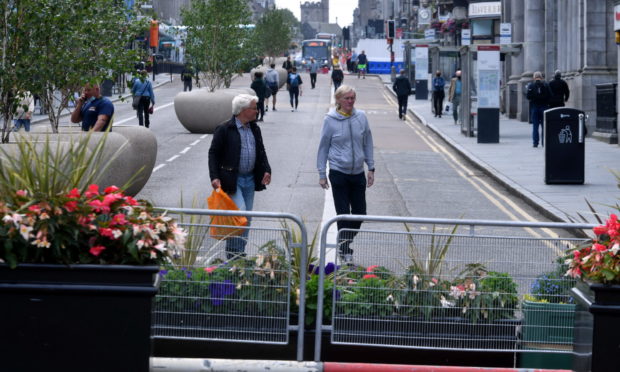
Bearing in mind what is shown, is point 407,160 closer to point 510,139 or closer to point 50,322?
point 510,139

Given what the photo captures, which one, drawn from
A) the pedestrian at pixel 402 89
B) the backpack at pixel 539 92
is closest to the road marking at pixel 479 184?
the backpack at pixel 539 92

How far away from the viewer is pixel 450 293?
270 inches

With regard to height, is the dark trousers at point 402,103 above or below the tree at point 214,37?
below

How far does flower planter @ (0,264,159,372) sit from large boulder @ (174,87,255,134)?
25.7 metres

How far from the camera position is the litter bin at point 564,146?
62.3 feet

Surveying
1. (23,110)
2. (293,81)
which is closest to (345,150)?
(23,110)

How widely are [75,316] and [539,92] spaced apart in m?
23.0

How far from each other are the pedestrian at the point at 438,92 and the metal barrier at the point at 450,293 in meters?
34.6

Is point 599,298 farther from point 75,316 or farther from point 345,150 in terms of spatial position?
point 345,150

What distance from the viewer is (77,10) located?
49.3 feet

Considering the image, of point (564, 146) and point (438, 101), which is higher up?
point (438, 101)

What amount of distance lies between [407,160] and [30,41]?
40.9 feet

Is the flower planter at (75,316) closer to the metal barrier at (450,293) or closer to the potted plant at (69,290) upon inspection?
the potted plant at (69,290)

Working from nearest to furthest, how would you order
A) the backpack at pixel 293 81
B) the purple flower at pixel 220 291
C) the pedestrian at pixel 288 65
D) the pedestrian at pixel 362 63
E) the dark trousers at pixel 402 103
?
the purple flower at pixel 220 291 → the dark trousers at pixel 402 103 → the backpack at pixel 293 81 → the pedestrian at pixel 288 65 → the pedestrian at pixel 362 63
